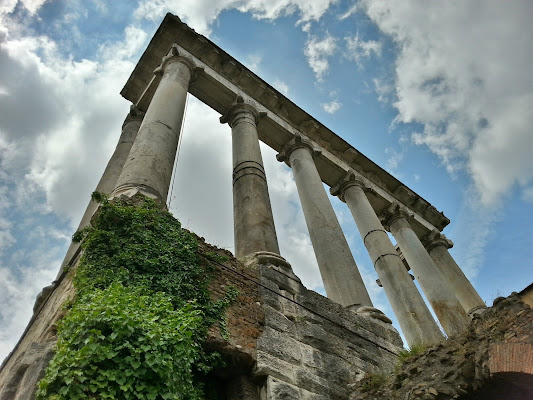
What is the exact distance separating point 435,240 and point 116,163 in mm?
14475

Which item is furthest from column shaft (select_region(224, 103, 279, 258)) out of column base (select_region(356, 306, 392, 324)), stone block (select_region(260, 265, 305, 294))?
column base (select_region(356, 306, 392, 324))

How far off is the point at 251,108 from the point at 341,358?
960 centimetres

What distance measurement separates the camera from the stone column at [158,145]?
8102mm

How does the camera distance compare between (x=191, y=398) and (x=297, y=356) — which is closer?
(x=191, y=398)

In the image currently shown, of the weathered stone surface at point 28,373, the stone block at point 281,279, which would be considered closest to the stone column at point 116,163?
the stone block at point 281,279

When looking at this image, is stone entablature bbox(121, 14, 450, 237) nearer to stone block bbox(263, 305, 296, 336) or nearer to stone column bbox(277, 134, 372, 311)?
stone column bbox(277, 134, 372, 311)

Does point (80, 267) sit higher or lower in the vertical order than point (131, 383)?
higher

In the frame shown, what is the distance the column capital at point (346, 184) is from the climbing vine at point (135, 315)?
1139 centimetres

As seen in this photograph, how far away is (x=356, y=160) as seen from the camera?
1912 centimetres

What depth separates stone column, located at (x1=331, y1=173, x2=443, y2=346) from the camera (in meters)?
12.5

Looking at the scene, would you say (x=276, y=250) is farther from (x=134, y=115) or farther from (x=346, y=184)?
(x=346, y=184)

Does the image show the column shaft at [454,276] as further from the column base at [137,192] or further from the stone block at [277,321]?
the column base at [137,192]

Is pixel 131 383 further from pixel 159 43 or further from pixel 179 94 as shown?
pixel 159 43

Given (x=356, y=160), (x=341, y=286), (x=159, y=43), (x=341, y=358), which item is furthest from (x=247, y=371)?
(x=356, y=160)
